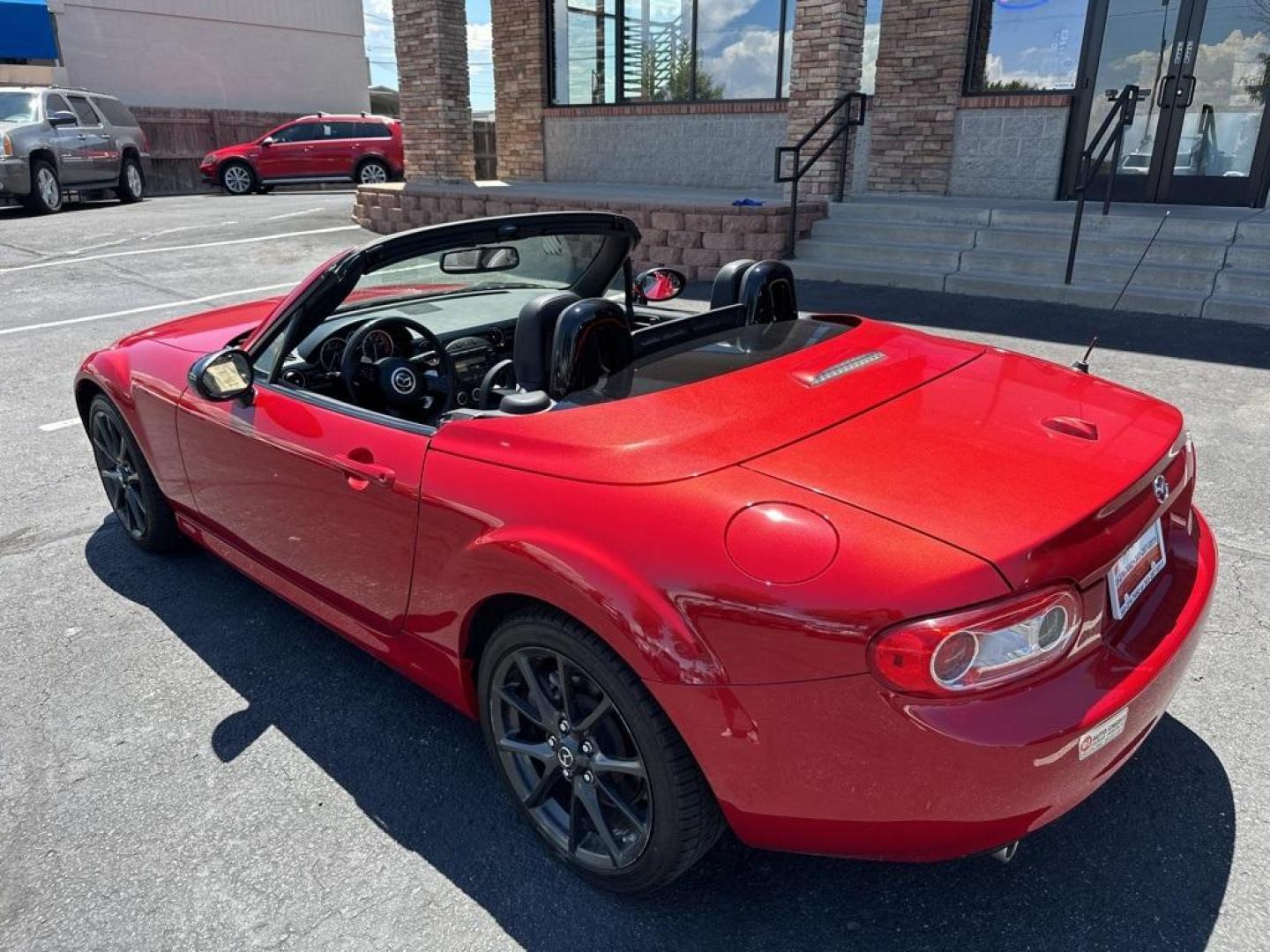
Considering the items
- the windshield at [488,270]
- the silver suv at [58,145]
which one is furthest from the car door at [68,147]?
the windshield at [488,270]

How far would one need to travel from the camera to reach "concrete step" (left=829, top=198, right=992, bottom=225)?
9836mm

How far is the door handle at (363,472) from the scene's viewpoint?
2506 mm

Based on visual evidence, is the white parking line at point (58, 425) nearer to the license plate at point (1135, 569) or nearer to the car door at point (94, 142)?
the license plate at point (1135, 569)

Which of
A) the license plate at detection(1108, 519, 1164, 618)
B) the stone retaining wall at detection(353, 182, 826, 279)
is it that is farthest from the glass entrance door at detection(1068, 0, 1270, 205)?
the license plate at detection(1108, 519, 1164, 618)

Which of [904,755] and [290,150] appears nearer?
[904,755]

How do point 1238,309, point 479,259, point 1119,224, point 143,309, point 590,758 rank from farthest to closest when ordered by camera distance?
point 143,309
point 1119,224
point 1238,309
point 479,259
point 590,758

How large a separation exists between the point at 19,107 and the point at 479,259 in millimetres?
17598

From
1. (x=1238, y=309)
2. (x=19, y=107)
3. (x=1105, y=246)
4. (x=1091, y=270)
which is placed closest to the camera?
(x=1238, y=309)

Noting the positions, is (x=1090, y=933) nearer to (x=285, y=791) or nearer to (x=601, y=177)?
(x=285, y=791)

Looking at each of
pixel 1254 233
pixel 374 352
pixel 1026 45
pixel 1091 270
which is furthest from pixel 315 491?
pixel 1026 45

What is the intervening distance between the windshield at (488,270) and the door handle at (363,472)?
22.8 inches

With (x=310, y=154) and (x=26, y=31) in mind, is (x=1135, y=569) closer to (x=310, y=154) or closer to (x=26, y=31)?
(x=310, y=154)

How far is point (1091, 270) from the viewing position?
8586mm

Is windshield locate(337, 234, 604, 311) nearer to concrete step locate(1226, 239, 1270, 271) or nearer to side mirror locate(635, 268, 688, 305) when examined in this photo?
side mirror locate(635, 268, 688, 305)
